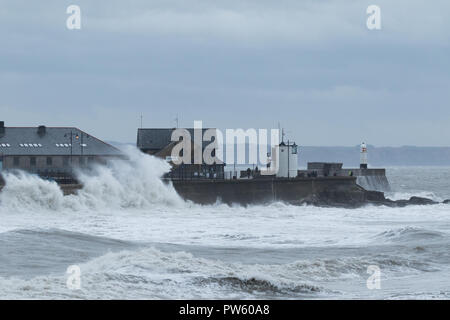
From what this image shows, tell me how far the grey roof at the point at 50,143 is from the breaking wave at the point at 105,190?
321 centimetres

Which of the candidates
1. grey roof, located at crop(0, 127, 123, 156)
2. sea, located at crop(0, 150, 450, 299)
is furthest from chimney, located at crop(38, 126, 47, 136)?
sea, located at crop(0, 150, 450, 299)

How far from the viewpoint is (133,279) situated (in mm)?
16344

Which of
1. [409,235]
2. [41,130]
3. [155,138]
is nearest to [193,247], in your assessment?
[409,235]

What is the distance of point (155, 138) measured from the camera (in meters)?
59.0

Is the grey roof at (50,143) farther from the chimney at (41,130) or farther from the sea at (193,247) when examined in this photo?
the sea at (193,247)

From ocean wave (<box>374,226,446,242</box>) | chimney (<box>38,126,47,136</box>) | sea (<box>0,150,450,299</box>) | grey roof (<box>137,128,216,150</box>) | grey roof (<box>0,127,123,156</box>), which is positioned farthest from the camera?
grey roof (<box>137,128,216,150</box>)

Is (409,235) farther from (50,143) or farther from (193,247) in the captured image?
(50,143)

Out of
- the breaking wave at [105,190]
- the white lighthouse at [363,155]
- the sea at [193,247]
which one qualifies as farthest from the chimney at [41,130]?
the white lighthouse at [363,155]

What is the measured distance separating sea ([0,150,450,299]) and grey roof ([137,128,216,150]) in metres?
11.5

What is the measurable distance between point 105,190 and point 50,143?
12.4 m

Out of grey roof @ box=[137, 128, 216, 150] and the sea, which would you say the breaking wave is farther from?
grey roof @ box=[137, 128, 216, 150]

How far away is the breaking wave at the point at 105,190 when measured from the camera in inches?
1517

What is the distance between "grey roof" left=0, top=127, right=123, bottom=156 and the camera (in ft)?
174
